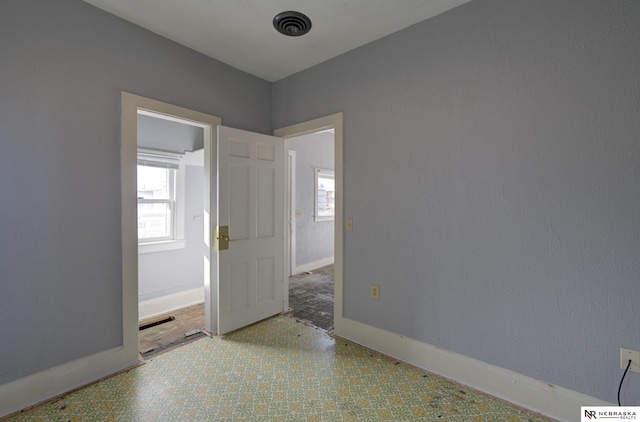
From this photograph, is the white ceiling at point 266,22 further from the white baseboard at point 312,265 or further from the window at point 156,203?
the white baseboard at point 312,265

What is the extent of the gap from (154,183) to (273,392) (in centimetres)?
290

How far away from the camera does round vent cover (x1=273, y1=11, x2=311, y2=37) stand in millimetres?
2012

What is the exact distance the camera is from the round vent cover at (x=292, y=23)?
2012mm

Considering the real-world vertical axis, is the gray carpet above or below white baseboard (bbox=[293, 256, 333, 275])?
below

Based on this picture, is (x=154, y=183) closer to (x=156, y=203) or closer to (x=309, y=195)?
(x=156, y=203)

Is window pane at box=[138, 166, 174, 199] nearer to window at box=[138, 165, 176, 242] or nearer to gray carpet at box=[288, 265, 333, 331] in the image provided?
window at box=[138, 165, 176, 242]

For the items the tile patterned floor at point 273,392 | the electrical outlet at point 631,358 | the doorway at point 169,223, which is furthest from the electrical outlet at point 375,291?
the doorway at point 169,223

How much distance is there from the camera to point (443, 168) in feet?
6.68

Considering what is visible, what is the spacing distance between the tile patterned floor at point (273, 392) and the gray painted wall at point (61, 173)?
355 millimetres

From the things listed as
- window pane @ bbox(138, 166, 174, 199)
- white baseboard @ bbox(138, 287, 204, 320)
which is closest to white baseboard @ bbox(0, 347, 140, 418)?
white baseboard @ bbox(138, 287, 204, 320)

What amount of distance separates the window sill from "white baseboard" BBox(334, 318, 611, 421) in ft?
7.99

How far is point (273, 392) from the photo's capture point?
1852mm

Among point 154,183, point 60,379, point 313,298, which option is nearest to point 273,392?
point 60,379

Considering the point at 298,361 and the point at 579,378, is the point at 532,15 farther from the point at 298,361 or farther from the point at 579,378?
the point at 298,361
